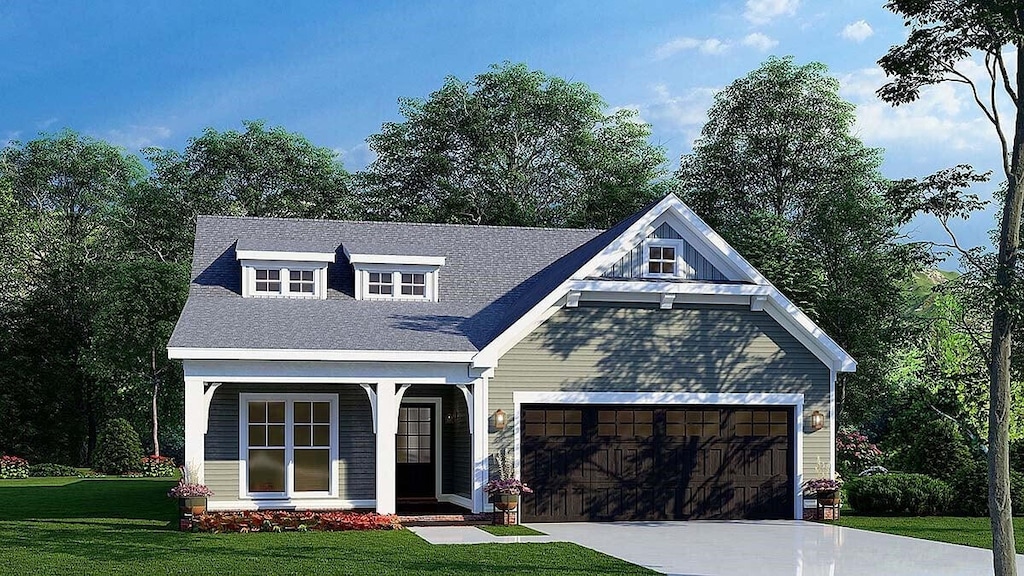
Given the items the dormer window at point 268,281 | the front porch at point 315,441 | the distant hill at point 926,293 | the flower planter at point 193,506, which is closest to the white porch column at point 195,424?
the front porch at point 315,441

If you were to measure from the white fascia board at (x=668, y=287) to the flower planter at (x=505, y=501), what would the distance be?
149 inches

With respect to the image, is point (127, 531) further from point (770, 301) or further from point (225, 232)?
point (770, 301)

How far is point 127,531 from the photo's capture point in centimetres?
1788

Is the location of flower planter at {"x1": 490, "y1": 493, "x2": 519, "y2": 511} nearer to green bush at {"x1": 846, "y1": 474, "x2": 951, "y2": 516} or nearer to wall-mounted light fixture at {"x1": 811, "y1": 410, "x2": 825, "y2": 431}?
wall-mounted light fixture at {"x1": 811, "y1": 410, "x2": 825, "y2": 431}

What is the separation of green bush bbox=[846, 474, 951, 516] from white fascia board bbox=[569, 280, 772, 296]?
15.6 ft

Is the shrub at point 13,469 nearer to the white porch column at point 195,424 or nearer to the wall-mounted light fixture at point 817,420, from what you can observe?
the white porch column at point 195,424

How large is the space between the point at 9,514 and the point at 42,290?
24.7 m

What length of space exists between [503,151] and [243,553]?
30971mm

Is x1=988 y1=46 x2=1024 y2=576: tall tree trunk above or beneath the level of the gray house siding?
beneath

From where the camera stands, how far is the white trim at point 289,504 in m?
19.7

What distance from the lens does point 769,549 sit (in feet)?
53.3

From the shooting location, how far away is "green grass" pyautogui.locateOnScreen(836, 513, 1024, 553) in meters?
17.6

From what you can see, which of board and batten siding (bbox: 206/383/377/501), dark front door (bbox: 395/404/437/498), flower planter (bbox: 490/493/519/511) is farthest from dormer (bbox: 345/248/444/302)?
flower planter (bbox: 490/493/519/511)

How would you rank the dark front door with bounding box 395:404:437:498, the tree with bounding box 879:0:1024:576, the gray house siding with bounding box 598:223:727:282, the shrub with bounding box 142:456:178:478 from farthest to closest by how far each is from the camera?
the shrub with bounding box 142:456:178:478
the dark front door with bounding box 395:404:437:498
the gray house siding with bounding box 598:223:727:282
the tree with bounding box 879:0:1024:576
